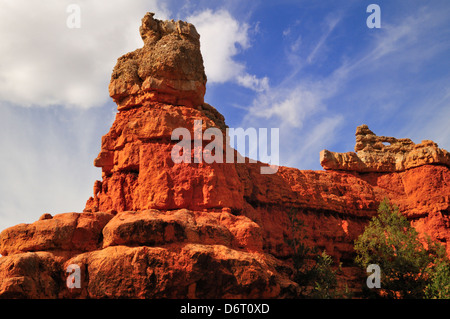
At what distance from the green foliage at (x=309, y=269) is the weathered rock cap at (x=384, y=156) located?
7.09 m

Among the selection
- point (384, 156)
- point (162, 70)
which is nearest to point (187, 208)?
point (162, 70)

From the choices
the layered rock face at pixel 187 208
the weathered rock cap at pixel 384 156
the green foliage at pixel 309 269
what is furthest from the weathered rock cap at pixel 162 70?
the weathered rock cap at pixel 384 156

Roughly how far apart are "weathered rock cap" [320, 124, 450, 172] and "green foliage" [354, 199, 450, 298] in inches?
183

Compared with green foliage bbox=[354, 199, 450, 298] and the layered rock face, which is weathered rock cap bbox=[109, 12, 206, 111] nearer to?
the layered rock face

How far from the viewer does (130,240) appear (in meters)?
16.2

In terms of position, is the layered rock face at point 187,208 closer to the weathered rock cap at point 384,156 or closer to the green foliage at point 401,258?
the weathered rock cap at point 384,156

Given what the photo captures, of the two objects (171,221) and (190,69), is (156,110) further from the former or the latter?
(171,221)

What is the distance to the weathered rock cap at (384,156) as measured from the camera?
102 feet

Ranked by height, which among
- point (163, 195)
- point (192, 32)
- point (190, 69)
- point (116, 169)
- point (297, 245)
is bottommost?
point (297, 245)

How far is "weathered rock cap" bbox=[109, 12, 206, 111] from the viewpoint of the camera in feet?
76.2

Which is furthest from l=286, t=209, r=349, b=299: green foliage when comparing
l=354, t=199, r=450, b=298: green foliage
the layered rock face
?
l=354, t=199, r=450, b=298: green foliage

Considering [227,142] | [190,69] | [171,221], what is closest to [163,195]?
[171,221]
